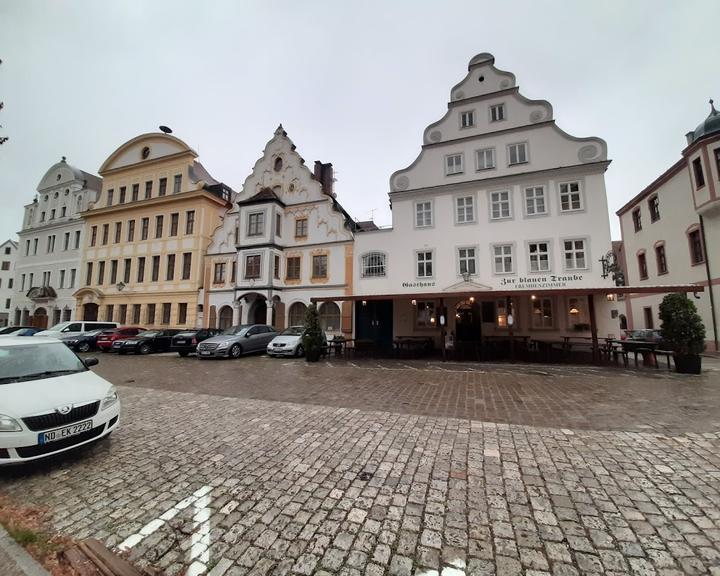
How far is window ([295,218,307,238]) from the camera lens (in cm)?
2270

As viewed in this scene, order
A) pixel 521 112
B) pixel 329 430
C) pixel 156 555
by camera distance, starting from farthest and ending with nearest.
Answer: pixel 521 112 → pixel 329 430 → pixel 156 555

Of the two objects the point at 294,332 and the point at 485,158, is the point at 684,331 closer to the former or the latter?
the point at 485,158

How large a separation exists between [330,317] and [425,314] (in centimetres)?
634

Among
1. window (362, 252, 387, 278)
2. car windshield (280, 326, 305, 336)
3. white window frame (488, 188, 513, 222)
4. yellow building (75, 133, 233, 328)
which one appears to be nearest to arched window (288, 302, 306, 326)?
car windshield (280, 326, 305, 336)

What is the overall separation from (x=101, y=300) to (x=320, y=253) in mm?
21294

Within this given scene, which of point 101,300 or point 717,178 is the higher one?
point 717,178

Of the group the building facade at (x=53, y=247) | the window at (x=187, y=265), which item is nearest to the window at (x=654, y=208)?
the window at (x=187, y=265)

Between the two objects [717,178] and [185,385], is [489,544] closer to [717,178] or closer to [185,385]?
[185,385]

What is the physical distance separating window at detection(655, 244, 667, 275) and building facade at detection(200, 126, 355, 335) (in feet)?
70.0

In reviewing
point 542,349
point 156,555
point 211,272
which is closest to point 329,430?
point 156,555

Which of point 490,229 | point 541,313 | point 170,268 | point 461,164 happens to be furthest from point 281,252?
point 541,313

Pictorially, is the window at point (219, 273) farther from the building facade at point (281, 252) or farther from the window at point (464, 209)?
the window at point (464, 209)

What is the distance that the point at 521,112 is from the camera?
717 inches

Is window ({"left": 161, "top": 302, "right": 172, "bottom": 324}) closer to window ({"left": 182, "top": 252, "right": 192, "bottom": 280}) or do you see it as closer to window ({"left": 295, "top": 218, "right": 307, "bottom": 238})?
window ({"left": 182, "top": 252, "right": 192, "bottom": 280})
